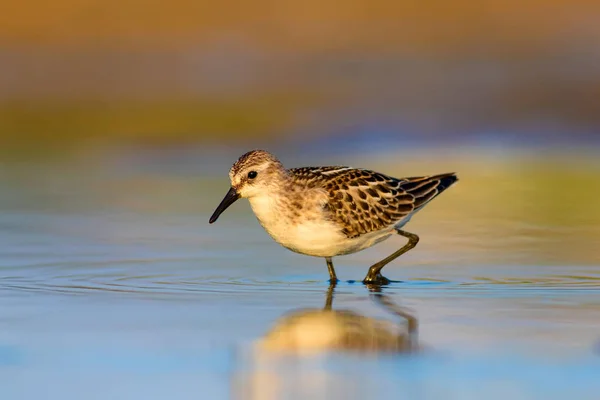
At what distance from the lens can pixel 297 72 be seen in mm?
22453

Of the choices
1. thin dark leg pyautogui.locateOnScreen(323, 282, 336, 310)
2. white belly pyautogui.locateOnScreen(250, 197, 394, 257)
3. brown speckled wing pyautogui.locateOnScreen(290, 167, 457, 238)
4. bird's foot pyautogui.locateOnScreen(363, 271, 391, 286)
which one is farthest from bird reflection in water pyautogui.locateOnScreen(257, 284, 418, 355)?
brown speckled wing pyautogui.locateOnScreen(290, 167, 457, 238)

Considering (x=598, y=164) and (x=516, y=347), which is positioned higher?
(x=598, y=164)

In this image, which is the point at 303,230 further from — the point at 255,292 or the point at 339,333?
the point at 339,333

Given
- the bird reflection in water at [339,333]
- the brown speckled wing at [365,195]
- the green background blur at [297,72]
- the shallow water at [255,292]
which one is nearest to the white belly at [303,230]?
the brown speckled wing at [365,195]

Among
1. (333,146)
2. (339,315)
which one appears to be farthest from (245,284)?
(333,146)

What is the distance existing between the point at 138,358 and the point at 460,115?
1363cm

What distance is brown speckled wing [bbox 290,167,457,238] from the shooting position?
32.1ft

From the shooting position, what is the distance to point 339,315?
26.8 ft

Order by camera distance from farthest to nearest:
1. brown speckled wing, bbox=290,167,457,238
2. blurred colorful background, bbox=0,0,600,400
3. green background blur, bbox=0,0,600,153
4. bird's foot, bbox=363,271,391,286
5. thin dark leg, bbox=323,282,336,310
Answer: green background blur, bbox=0,0,600,153
brown speckled wing, bbox=290,167,457,238
bird's foot, bbox=363,271,391,286
thin dark leg, bbox=323,282,336,310
blurred colorful background, bbox=0,0,600,400

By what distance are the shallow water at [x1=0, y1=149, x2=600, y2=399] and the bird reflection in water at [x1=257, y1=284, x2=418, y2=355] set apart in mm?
103

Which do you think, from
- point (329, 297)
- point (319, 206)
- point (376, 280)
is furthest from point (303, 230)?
point (329, 297)

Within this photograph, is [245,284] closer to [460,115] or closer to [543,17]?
[460,115]

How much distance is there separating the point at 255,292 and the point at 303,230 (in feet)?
2.46

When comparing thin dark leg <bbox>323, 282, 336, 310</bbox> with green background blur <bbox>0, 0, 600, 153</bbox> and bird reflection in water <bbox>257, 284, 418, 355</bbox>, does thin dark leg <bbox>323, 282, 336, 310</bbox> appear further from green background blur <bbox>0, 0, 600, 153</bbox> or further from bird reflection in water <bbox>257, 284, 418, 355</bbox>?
green background blur <bbox>0, 0, 600, 153</bbox>
